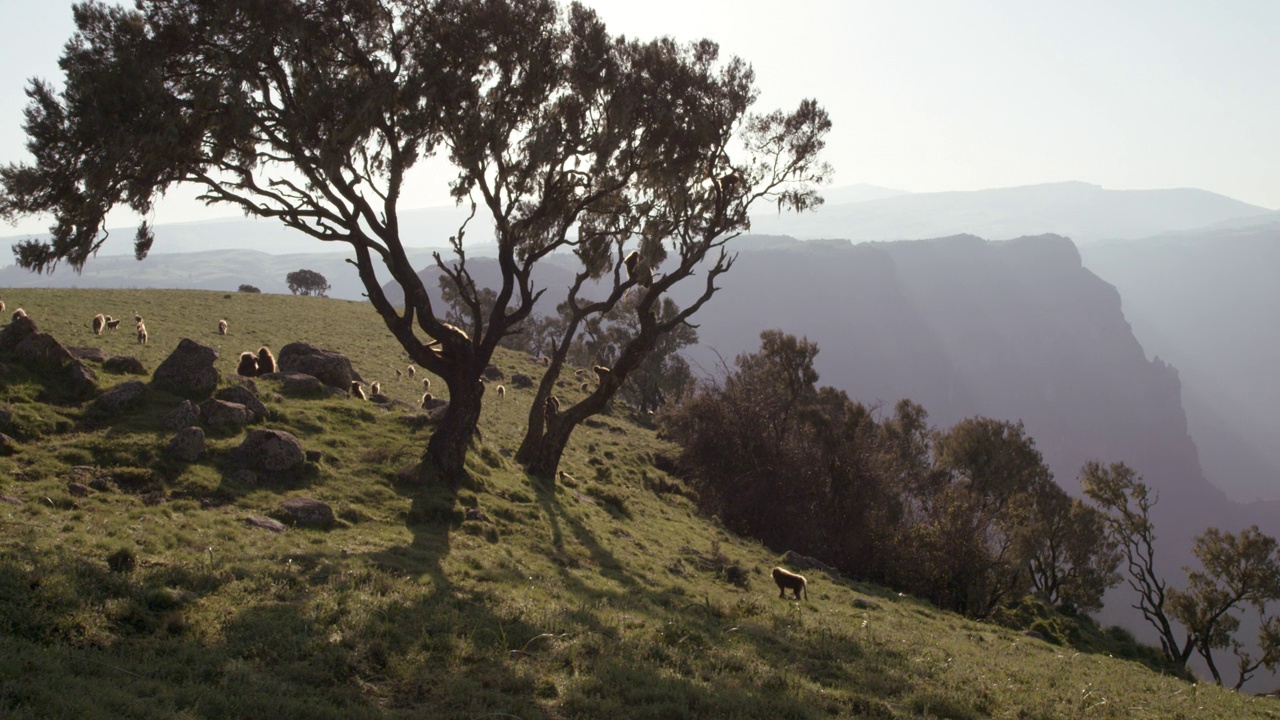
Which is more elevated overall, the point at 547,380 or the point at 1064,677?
the point at 547,380

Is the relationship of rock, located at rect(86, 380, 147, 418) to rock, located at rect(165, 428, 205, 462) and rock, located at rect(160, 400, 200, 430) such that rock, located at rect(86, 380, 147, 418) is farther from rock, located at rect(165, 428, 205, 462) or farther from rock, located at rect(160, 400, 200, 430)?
rock, located at rect(165, 428, 205, 462)

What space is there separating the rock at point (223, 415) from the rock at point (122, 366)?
375 cm

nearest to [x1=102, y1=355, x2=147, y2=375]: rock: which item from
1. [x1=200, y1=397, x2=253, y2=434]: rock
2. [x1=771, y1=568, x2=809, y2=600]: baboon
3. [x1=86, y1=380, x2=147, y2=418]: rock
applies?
[x1=86, y1=380, x2=147, y2=418]: rock

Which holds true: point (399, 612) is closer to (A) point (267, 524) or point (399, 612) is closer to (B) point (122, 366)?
(A) point (267, 524)

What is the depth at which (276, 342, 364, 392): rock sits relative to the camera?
26.5 meters

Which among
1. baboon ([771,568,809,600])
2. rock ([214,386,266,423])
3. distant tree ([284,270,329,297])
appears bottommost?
baboon ([771,568,809,600])

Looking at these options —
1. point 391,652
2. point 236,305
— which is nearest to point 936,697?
point 391,652

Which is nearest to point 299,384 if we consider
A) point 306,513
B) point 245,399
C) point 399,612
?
point 245,399

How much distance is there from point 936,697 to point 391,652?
772cm

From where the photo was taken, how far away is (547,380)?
27.5 meters

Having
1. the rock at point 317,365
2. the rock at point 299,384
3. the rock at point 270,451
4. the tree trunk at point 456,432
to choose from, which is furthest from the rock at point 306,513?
the rock at point 317,365

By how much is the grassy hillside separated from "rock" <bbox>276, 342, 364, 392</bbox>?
2.86 meters

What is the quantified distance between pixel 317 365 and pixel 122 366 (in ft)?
21.1

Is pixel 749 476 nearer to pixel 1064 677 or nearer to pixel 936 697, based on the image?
pixel 1064 677
